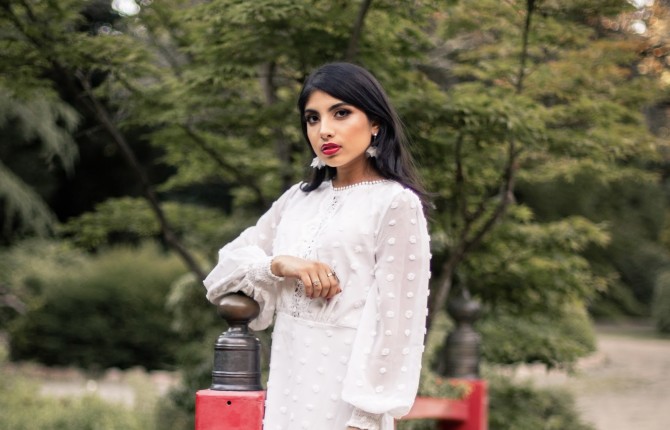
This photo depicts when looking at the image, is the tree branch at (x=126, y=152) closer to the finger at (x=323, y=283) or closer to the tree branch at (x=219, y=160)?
the tree branch at (x=219, y=160)

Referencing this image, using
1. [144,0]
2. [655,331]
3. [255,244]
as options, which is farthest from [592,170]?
[655,331]

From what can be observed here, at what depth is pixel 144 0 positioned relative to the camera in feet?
15.6

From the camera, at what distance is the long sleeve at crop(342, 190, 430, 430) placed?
2086mm

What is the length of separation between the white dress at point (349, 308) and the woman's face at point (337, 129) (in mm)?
90

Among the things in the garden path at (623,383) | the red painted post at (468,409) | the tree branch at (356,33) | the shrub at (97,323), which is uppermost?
the tree branch at (356,33)

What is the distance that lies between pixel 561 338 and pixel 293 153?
1821mm

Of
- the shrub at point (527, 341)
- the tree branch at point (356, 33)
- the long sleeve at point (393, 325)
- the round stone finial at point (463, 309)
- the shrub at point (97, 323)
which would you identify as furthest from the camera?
the shrub at point (97, 323)

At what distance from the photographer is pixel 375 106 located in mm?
2256

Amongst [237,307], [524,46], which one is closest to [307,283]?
[237,307]

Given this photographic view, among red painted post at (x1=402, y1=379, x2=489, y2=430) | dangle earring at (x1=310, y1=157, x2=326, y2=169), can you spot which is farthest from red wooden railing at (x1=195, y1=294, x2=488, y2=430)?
red painted post at (x1=402, y1=379, x2=489, y2=430)

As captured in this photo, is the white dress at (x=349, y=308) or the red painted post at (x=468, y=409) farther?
the red painted post at (x=468, y=409)

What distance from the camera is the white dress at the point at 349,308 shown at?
6.90 ft

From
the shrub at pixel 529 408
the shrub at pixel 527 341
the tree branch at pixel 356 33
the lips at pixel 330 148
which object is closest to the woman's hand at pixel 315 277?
the lips at pixel 330 148

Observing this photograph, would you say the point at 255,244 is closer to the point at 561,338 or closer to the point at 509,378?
the point at 561,338
